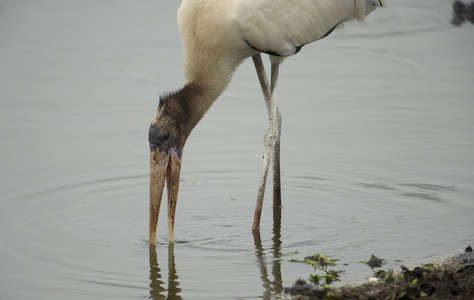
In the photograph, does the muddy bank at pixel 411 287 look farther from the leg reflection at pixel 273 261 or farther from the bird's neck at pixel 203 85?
the bird's neck at pixel 203 85

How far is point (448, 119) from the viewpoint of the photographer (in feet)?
34.9

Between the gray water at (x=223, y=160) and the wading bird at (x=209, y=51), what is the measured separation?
2.11ft

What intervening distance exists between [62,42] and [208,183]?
6671 mm

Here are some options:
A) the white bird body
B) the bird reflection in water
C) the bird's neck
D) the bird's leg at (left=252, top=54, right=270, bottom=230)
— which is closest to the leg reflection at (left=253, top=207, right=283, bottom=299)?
the bird reflection in water

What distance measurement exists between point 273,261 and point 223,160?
2.87 metres

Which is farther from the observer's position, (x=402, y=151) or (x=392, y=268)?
(x=402, y=151)

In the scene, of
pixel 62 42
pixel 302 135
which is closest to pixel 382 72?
pixel 302 135

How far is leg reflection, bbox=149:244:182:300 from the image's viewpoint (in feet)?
20.1

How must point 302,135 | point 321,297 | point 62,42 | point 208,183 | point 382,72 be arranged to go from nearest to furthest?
point 321,297, point 208,183, point 302,135, point 382,72, point 62,42

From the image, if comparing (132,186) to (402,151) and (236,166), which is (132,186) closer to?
(236,166)

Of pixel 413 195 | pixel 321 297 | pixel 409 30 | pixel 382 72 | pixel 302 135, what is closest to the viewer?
pixel 321 297

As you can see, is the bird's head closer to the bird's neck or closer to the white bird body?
the bird's neck

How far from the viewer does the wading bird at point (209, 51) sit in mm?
7012

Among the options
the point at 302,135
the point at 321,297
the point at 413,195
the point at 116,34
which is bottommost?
the point at 321,297
